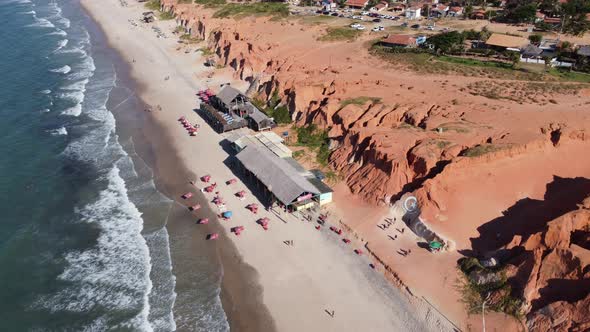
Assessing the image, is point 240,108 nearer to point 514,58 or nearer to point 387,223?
point 387,223

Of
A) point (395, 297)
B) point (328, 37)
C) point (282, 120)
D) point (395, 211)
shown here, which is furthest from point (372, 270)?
point (328, 37)

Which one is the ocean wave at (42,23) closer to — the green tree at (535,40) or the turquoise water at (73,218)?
the turquoise water at (73,218)

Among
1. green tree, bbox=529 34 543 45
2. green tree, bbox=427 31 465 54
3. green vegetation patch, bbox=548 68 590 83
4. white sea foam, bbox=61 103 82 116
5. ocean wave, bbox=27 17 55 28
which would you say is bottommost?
white sea foam, bbox=61 103 82 116

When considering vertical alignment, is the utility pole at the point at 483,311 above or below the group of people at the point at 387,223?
below

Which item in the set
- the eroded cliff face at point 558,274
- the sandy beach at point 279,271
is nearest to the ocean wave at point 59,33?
the sandy beach at point 279,271

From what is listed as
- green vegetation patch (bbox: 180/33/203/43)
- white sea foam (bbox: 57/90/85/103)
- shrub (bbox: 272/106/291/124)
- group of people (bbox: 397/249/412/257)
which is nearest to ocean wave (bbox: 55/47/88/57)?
green vegetation patch (bbox: 180/33/203/43)

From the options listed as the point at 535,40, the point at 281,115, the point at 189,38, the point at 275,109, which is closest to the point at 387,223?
the point at 281,115

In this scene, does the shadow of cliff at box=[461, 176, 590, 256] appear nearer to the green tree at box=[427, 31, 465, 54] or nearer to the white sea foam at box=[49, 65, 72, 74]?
the green tree at box=[427, 31, 465, 54]
